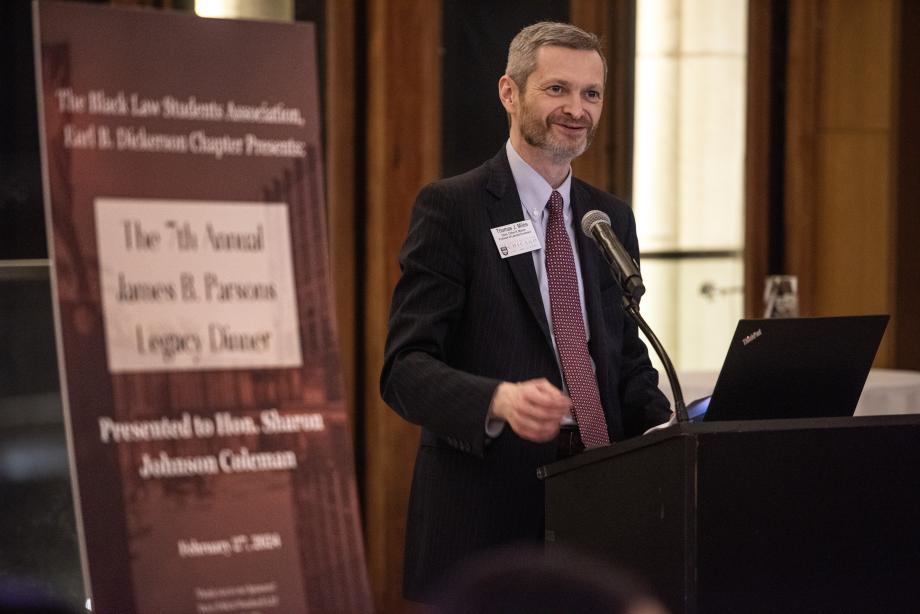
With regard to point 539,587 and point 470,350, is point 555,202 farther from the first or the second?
point 539,587

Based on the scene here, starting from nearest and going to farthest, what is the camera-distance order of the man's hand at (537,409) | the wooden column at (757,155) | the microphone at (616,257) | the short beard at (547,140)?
the man's hand at (537,409) < the microphone at (616,257) < the short beard at (547,140) < the wooden column at (757,155)

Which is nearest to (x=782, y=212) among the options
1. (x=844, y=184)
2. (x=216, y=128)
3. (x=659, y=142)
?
(x=844, y=184)

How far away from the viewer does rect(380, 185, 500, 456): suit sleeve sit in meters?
1.92

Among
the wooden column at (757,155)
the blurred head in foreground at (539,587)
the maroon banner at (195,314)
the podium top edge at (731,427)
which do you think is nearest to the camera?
the blurred head in foreground at (539,587)

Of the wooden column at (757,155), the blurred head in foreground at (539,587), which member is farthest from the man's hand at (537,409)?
the wooden column at (757,155)

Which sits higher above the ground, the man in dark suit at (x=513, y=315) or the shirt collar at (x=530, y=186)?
the shirt collar at (x=530, y=186)

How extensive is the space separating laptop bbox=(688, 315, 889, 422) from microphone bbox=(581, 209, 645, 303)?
0.58ft

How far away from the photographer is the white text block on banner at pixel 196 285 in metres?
1.31

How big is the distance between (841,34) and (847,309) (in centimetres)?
119

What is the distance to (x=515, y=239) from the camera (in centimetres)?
215

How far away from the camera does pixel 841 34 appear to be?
489 centimetres

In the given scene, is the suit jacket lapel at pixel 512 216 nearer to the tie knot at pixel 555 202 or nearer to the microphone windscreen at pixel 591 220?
the tie knot at pixel 555 202

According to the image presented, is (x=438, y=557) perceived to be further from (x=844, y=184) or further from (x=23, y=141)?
(x=844, y=184)

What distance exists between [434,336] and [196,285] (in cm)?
76
